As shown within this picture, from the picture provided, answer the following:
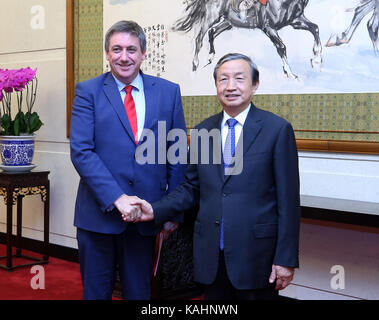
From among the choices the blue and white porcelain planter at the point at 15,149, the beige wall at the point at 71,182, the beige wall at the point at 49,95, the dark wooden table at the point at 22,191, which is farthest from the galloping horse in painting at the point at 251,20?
the dark wooden table at the point at 22,191

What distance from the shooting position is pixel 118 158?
2.11 meters

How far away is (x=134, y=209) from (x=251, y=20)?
1787 millimetres

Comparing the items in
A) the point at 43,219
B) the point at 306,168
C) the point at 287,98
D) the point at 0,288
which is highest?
the point at 287,98

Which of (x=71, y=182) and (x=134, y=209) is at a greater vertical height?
(x=134, y=209)

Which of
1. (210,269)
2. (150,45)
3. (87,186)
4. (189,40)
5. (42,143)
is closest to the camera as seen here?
(210,269)

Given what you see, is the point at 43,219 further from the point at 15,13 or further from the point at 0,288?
the point at 15,13

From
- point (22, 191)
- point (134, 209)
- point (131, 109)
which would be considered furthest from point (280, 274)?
point (22, 191)

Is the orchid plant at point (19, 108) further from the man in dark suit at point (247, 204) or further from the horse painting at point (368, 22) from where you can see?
the man in dark suit at point (247, 204)

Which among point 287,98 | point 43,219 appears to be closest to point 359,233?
point 287,98

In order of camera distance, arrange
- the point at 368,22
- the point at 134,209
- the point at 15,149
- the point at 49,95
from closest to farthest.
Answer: the point at 134,209 → the point at 368,22 → the point at 15,149 → the point at 49,95

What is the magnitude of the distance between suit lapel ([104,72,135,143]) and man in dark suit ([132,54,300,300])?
0.39m

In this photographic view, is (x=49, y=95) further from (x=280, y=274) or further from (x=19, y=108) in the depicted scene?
(x=280, y=274)

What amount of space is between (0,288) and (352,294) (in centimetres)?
241

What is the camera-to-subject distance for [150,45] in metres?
3.96
